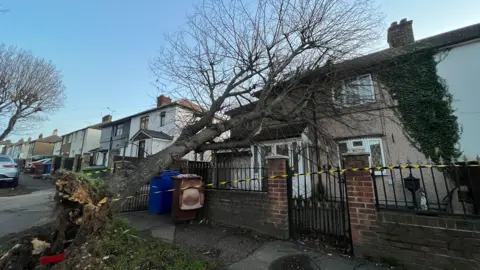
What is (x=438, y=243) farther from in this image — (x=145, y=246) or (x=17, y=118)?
(x=17, y=118)

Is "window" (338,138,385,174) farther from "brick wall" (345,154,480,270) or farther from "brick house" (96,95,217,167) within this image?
"brick house" (96,95,217,167)

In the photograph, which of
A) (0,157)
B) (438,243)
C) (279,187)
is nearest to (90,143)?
(0,157)

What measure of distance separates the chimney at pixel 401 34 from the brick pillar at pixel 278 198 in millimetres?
9721

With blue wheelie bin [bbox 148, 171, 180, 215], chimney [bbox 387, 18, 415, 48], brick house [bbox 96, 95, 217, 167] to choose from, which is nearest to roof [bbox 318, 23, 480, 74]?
chimney [bbox 387, 18, 415, 48]

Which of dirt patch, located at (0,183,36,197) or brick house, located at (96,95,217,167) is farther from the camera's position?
brick house, located at (96,95,217,167)

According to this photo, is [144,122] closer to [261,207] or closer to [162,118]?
[162,118]

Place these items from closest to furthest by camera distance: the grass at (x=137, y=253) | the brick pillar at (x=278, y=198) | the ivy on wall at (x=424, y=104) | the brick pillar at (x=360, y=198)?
1. the grass at (x=137, y=253)
2. the brick pillar at (x=360, y=198)
3. the brick pillar at (x=278, y=198)
4. the ivy on wall at (x=424, y=104)

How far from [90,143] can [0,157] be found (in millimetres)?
19350

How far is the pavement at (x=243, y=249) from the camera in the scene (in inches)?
136

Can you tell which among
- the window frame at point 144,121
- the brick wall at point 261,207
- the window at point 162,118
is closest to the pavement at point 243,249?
the brick wall at point 261,207

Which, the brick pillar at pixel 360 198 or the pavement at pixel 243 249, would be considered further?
the brick pillar at pixel 360 198

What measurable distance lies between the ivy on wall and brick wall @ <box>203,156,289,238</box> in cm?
690

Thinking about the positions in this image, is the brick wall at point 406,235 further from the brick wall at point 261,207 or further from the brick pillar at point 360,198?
the brick wall at point 261,207

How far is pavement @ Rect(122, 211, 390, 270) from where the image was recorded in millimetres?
3459
